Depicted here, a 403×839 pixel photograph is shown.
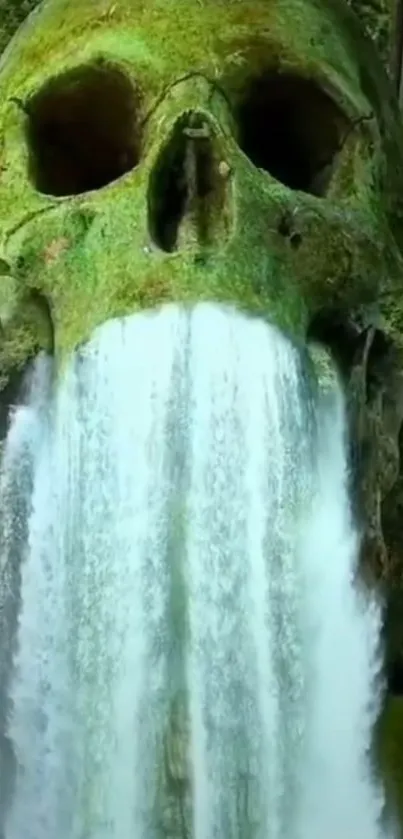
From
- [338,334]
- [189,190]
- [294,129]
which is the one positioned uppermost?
[294,129]

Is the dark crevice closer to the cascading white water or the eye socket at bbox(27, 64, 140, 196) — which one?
the cascading white water

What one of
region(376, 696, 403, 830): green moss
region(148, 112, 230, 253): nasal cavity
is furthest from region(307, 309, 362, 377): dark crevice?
region(376, 696, 403, 830): green moss

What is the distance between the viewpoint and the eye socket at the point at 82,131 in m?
3.00

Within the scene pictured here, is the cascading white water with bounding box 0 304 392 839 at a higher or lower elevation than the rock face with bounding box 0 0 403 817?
lower

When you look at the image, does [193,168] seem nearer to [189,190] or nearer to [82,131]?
[189,190]

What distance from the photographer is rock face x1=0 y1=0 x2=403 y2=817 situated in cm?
279

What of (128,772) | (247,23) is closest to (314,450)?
(128,772)

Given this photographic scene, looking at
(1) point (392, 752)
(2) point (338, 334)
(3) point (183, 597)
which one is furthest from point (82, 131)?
(1) point (392, 752)

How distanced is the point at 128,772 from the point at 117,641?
20cm

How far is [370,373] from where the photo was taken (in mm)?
2908

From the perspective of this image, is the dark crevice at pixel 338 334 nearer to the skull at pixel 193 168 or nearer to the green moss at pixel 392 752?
the skull at pixel 193 168

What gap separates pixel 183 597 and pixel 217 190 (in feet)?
2.17

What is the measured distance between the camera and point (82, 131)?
3.05 metres

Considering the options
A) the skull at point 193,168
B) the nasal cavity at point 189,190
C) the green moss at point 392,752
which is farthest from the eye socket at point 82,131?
the green moss at point 392,752
